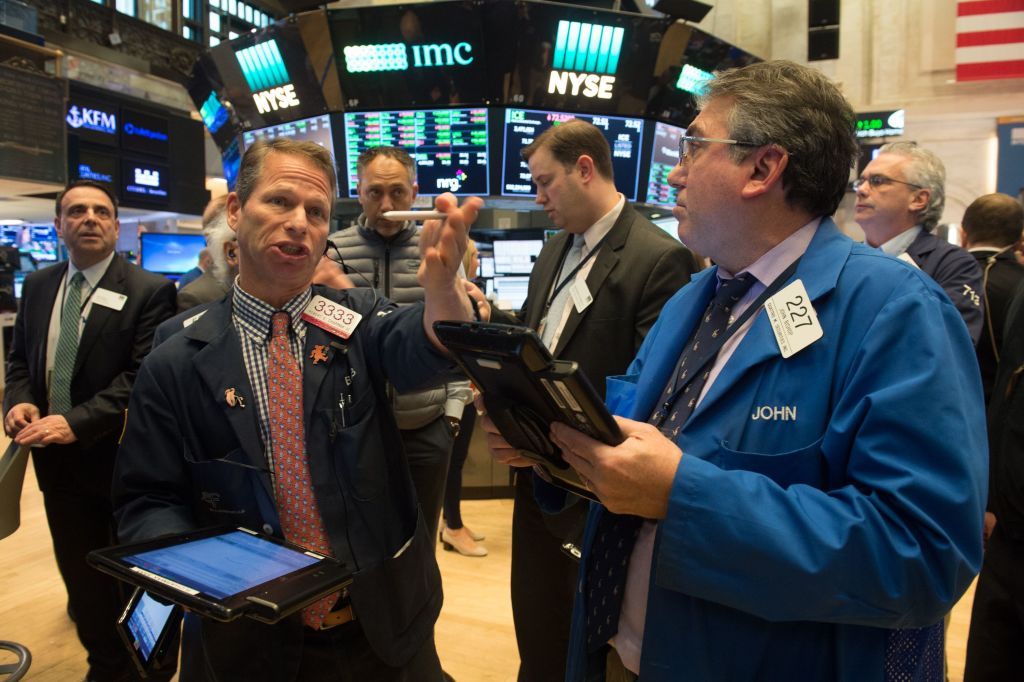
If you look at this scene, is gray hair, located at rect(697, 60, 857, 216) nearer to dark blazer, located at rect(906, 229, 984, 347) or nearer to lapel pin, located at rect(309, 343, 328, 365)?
lapel pin, located at rect(309, 343, 328, 365)

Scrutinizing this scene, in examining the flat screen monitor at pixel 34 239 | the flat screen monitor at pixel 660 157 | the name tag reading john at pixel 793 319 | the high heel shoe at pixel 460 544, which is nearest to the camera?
the name tag reading john at pixel 793 319

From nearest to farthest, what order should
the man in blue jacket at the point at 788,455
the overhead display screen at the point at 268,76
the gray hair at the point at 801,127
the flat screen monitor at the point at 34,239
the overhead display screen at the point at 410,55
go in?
the man in blue jacket at the point at 788,455
the gray hair at the point at 801,127
the overhead display screen at the point at 410,55
the overhead display screen at the point at 268,76
the flat screen monitor at the point at 34,239

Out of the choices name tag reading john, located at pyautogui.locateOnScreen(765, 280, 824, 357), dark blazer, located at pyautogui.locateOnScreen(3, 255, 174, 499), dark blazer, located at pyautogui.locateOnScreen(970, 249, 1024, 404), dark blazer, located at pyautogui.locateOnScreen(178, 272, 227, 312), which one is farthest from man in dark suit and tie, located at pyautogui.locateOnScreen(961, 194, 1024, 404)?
dark blazer, located at pyautogui.locateOnScreen(3, 255, 174, 499)

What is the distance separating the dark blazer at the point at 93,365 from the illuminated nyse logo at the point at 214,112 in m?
3.96

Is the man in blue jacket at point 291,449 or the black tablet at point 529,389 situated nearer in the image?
the black tablet at point 529,389

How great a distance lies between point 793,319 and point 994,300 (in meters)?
2.65

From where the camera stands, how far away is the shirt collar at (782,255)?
1207mm

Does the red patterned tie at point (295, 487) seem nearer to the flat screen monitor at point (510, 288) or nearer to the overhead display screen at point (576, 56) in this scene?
the overhead display screen at point (576, 56)

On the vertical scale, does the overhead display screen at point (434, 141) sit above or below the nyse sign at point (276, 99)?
below

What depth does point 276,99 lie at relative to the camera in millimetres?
5875

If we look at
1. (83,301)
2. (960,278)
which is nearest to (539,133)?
(960,278)

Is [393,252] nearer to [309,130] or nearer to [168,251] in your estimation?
[309,130]

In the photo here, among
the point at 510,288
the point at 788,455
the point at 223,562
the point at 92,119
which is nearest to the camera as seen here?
the point at 788,455

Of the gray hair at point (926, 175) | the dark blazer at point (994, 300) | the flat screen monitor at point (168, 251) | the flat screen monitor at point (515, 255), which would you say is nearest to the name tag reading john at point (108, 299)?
the gray hair at point (926, 175)
